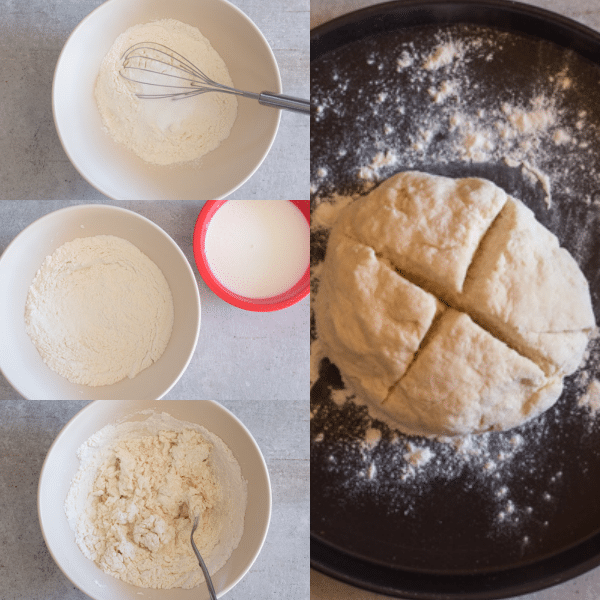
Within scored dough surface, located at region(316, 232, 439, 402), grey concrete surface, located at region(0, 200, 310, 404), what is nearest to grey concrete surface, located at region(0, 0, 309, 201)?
grey concrete surface, located at region(0, 200, 310, 404)

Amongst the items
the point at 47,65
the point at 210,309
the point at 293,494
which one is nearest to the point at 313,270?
the point at 210,309

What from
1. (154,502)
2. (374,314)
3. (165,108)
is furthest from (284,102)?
(154,502)

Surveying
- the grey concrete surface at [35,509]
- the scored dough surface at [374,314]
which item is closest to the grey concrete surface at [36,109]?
the scored dough surface at [374,314]

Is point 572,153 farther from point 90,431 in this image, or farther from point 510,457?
point 90,431

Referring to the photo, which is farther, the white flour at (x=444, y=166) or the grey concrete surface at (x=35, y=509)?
the white flour at (x=444, y=166)

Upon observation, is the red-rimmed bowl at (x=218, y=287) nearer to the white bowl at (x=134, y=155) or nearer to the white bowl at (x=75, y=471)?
the white bowl at (x=134, y=155)

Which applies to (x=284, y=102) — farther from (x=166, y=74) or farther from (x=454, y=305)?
(x=454, y=305)
